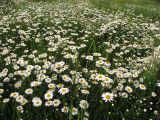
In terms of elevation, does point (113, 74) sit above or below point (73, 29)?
above

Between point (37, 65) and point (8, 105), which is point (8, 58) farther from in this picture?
point (8, 105)

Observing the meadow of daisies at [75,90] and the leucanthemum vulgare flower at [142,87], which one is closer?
the meadow of daisies at [75,90]

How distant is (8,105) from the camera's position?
443 cm

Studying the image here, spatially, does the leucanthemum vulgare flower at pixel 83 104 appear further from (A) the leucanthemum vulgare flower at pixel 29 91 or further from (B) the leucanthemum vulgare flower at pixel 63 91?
(A) the leucanthemum vulgare flower at pixel 29 91

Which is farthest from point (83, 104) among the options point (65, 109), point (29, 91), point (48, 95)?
point (29, 91)

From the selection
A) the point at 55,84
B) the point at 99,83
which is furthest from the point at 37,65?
the point at 99,83

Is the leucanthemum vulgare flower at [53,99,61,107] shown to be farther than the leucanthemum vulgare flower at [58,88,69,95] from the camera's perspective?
No

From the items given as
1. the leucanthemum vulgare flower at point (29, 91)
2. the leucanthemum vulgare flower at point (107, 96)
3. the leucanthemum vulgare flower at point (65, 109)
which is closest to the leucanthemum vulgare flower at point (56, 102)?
the leucanthemum vulgare flower at point (65, 109)

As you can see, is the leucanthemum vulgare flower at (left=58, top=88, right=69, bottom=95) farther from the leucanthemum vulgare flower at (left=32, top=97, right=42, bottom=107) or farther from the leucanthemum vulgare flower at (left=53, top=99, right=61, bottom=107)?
the leucanthemum vulgare flower at (left=32, top=97, right=42, bottom=107)

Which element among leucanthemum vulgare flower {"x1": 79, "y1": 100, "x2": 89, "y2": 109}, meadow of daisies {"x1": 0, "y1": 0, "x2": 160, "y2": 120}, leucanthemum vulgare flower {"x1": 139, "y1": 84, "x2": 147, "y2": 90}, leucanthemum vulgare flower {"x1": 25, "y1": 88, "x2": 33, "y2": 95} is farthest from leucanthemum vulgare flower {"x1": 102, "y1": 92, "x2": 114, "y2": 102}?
leucanthemum vulgare flower {"x1": 25, "y1": 88, "x2": 33, "y2": 95}

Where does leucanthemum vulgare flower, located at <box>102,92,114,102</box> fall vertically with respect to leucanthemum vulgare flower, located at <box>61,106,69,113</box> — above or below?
above

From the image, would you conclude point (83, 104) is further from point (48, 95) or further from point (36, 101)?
point (36, 101)

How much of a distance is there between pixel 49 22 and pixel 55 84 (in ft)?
14.0

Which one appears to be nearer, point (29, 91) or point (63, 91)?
point (63, 91)
